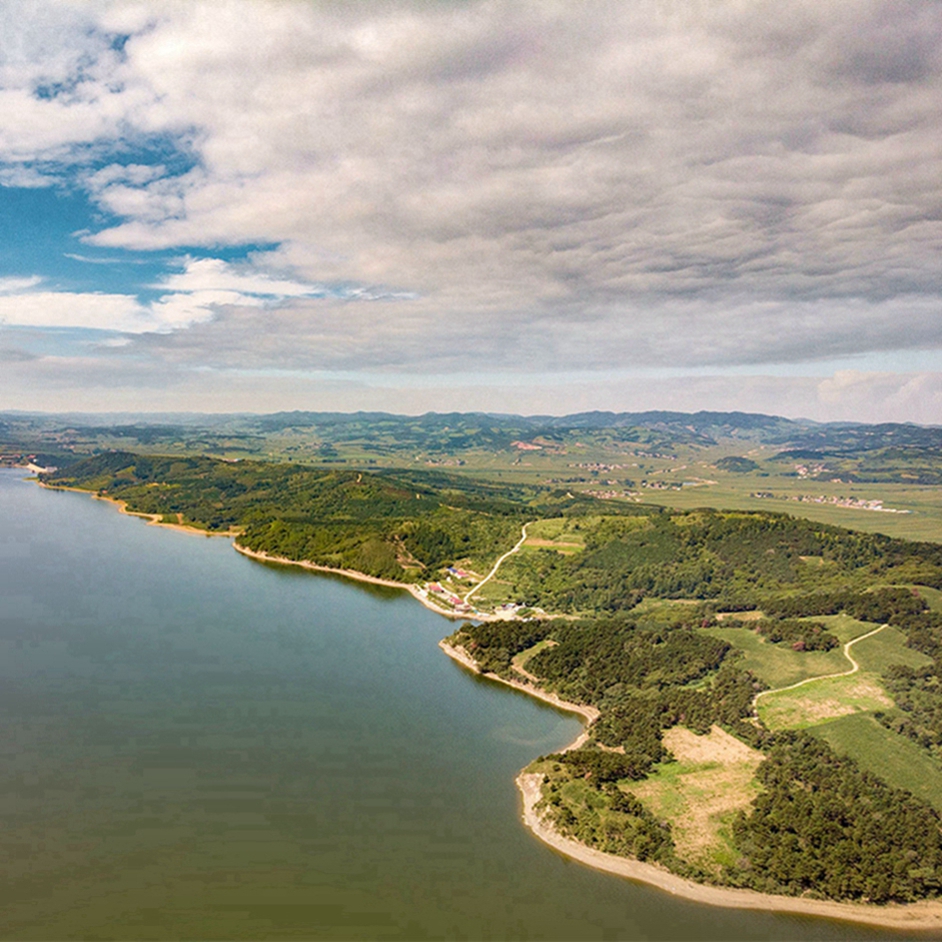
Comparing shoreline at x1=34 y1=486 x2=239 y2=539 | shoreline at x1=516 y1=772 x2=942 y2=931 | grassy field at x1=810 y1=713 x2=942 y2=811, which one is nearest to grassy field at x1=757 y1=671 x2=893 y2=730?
grassy field at x1=810 y1=713 x2=942 y2=811

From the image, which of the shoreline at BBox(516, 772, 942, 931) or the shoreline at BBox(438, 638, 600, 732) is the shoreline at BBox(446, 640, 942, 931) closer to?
the shoreline at BBox(516, 772, 942, 931)

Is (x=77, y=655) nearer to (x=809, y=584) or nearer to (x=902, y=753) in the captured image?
(x=902, y=753)

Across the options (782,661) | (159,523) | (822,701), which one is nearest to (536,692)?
(782,661)

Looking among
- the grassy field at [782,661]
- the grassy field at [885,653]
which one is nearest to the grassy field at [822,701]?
the grassy field at [782,661]

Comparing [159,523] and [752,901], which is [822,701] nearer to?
[752,901]

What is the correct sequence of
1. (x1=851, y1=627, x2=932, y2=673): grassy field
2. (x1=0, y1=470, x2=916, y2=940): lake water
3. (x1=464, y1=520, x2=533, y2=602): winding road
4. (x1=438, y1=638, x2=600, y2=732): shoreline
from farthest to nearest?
1. (x1=464, y1=520, x2=533, y2=602): winding road
2. (x1=851, y1=627, x2=932, y2=673): grassy field
3. (x1=438, y1=638, x2=600, y2=732): shoreline
4. (x1=0, y1=470, x2=916, y2=940): lake water
